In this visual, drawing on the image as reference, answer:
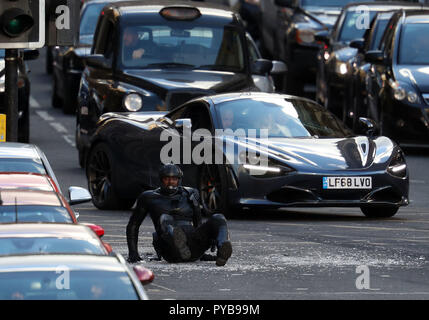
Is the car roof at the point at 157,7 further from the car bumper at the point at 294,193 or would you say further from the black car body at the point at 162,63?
the car bumper at the point at 294,193

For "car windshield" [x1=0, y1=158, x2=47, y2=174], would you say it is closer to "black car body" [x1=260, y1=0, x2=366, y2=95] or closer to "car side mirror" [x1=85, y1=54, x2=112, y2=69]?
"car side mirror" [x1=85, y1=54, x2=112, y2=69]

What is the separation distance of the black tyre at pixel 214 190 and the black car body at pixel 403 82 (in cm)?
683

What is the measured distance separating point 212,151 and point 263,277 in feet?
14.4

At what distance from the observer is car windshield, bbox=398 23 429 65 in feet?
74.5

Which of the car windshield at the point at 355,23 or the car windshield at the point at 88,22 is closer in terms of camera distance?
the car windshield at the point at 355,23

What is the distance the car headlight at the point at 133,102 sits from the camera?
2070cm

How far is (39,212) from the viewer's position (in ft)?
34.1

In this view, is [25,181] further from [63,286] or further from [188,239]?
[63,286]

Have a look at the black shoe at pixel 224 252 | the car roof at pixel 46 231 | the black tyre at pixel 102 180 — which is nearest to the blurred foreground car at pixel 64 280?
the car roof at pixel 46 231

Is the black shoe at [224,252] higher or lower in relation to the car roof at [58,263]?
lower

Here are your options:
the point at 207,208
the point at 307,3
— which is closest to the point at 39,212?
the point at 207,208

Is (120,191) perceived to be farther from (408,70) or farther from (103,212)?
(408,70)

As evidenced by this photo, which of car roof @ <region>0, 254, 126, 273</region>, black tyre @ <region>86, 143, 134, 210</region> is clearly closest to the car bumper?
black tyre @ <region>86, 143, 134, 210</region>

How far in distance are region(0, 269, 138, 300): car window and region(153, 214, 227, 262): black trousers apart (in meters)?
4.78
